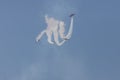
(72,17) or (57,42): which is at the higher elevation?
(72,17)

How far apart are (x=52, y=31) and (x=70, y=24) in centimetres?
18

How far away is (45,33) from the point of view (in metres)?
2.64

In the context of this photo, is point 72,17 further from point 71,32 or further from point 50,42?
point 50,42

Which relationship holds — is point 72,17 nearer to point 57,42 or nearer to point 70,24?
point 70,24

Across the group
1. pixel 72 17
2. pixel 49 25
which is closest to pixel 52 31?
pixel 49 25

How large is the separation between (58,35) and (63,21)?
14cm

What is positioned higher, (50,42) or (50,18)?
(50,18)

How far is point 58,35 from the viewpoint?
2.66 meters

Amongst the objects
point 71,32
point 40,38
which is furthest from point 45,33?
point 71,32

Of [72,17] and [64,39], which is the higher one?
[72,17]

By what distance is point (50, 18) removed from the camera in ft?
8.75

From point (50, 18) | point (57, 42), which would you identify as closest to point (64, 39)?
point (57, 42)

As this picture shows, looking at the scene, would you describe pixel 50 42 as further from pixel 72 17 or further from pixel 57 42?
pixel 72 17

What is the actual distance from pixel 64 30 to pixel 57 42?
13cm
